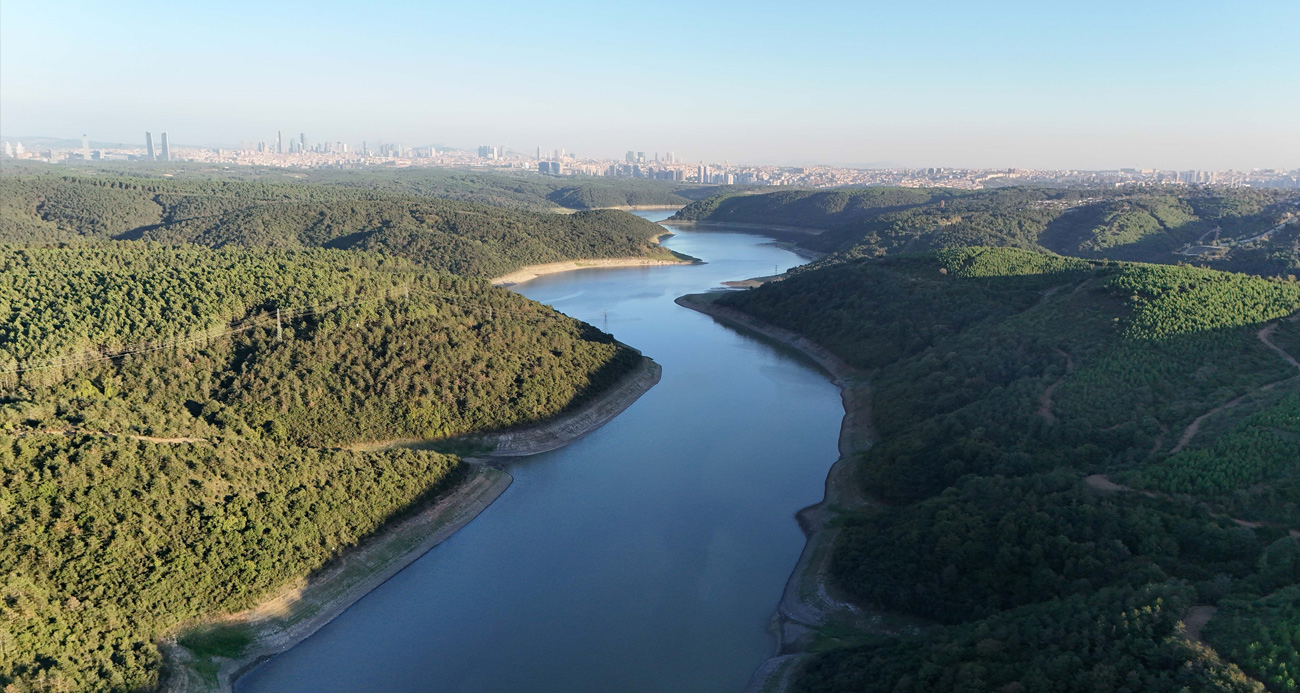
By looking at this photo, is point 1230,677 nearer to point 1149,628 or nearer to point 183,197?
point 1149,628

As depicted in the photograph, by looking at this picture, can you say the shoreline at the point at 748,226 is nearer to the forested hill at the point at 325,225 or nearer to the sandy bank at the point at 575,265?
the forested hill at the point at 325,225

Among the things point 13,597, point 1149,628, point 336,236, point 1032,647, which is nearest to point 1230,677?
point 1149,628

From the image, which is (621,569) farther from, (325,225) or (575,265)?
(325,225)

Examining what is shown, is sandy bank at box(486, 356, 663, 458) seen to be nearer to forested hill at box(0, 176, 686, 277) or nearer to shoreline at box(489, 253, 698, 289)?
shoreline at box(489, 253, 698, 289)

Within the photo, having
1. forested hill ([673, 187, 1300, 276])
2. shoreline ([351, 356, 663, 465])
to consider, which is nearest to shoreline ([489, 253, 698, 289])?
forested hill ([673, 187, 1300, 276])

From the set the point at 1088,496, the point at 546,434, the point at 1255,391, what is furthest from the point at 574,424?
the point at 1255,391
